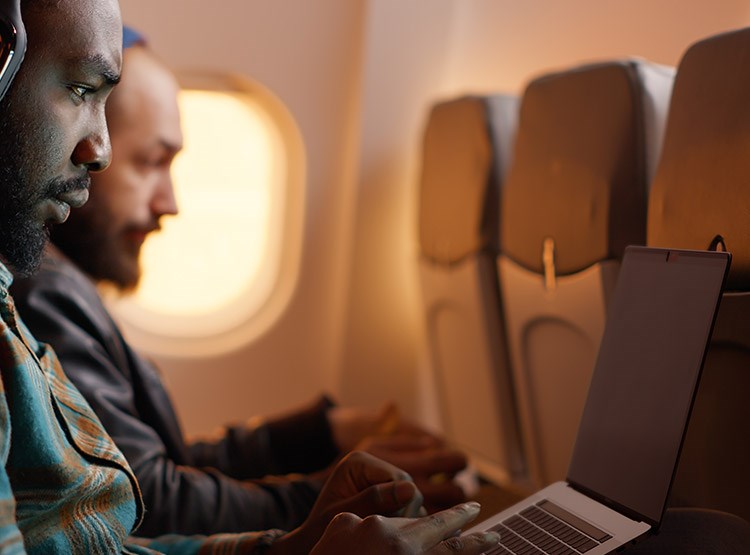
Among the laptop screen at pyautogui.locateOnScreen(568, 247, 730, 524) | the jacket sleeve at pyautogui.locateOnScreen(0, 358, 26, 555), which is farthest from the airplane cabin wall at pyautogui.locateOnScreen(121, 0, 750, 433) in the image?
the jacket sleeve at pyautogui.locateOnScreen(0, 358, 26, 555)

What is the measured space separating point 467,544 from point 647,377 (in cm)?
29

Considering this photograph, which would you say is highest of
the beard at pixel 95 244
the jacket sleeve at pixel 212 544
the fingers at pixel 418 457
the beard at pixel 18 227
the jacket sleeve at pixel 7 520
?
the beard at pixel 18 227

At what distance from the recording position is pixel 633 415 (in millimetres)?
973

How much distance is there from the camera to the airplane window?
2381 mm

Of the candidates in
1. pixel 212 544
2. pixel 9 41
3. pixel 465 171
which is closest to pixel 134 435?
pixel 212 544

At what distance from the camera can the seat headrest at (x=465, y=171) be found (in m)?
1.80

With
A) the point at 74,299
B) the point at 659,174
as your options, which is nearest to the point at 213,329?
the point at 74,299

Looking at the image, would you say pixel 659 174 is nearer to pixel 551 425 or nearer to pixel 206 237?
pixel 551 425

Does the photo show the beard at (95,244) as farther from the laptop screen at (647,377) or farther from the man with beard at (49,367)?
the laptop screen at (647,377)

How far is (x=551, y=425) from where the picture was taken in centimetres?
A: 161

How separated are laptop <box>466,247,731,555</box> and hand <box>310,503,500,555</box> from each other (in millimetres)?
89

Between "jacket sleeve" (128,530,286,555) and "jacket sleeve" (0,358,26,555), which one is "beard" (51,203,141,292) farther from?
"jacket sleeve" (0,358,26,555)

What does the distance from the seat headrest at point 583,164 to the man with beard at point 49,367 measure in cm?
61

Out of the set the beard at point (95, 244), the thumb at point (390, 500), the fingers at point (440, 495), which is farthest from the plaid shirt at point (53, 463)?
the beard at point (95, 244)
